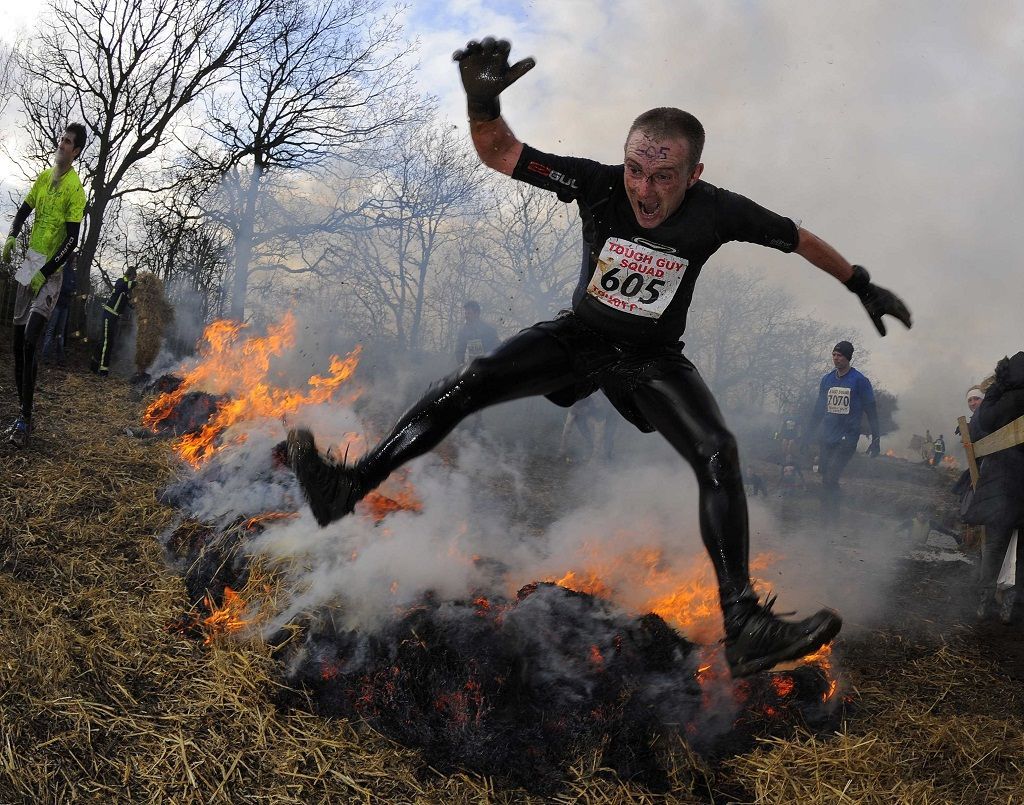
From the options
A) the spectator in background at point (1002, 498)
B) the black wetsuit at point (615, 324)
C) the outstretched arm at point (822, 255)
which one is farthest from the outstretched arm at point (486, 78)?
the spectator in background at point (1002, 498)

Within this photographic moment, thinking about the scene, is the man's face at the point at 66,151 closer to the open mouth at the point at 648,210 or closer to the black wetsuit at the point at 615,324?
Result: the black wetsuit at the point at 615,324

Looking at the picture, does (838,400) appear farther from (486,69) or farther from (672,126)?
(486,69)

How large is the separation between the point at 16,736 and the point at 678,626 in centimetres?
250

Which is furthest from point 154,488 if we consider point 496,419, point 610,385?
point 496,419

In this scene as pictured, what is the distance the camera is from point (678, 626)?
3014 mm

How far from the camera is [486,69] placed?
2217mm

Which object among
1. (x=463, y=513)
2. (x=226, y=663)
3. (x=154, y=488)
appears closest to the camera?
(x=226, y=663)

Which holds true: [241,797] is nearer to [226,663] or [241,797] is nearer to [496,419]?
[226,663]

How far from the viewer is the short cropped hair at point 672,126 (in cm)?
238

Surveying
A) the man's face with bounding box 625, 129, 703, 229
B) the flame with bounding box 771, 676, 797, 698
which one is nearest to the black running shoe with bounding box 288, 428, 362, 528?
the man's face with bounding box 625, 129, 703, 229

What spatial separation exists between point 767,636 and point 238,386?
6151mm

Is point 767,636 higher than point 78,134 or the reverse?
the reverse

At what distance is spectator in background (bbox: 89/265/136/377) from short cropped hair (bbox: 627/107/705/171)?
1041cm

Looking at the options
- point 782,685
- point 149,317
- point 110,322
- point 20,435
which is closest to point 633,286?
point 782,685
